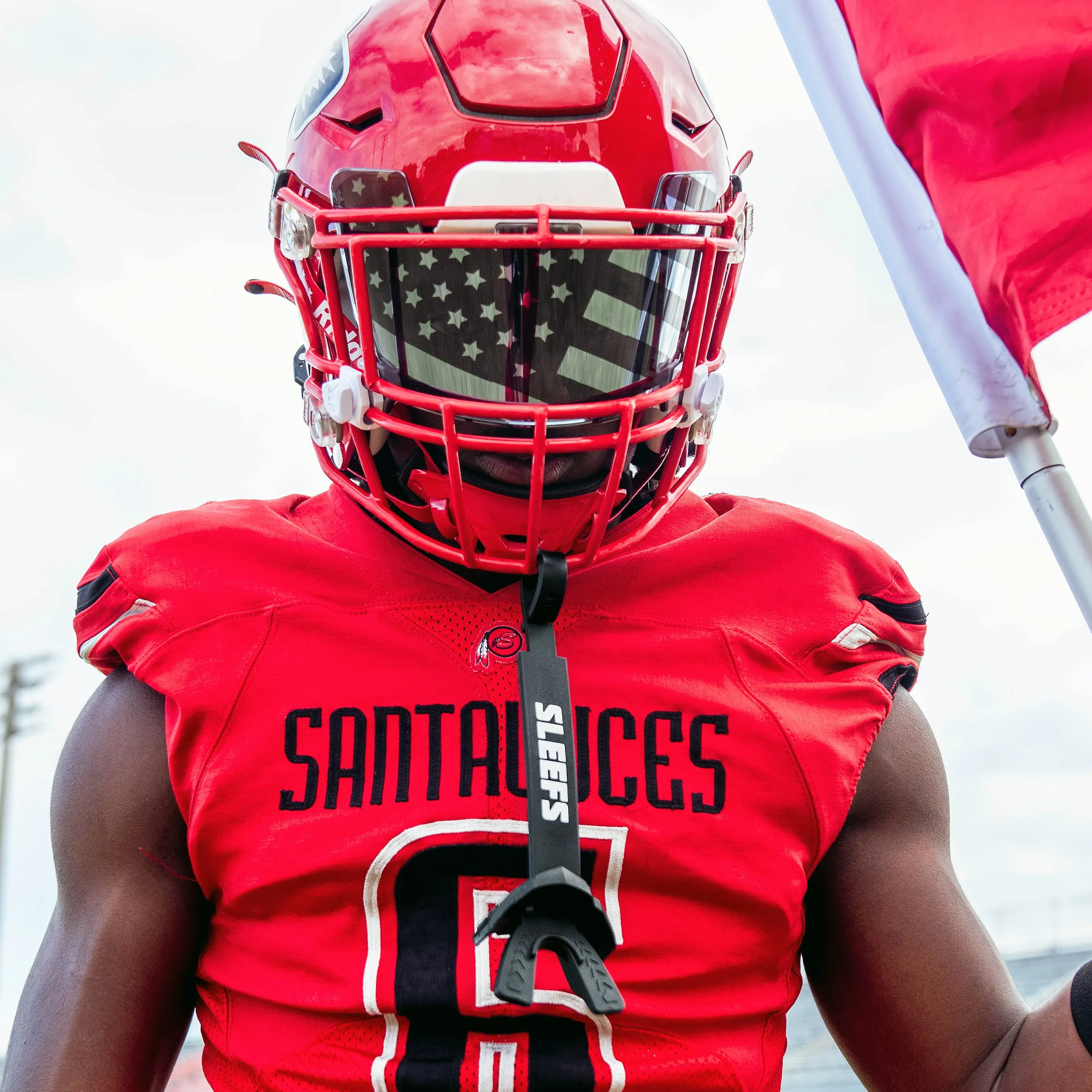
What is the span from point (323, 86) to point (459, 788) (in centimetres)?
94

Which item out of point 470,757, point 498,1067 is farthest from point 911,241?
point 498,1067

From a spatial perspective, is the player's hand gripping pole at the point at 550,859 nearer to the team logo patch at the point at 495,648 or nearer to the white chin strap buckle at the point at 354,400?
the team logo patch at the point at 495,648

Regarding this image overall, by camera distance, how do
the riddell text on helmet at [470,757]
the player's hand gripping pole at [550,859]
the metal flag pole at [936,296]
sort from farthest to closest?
the riddell text on helmet at [470,757]
the metal flag pole at [936,296]
the player's hand gripping pole at [550,859]

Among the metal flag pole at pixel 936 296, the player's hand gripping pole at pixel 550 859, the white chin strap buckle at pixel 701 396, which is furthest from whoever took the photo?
the white chin strap buckle at pixel 701 396

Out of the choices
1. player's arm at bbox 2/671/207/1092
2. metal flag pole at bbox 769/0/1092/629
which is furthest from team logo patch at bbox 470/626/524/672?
metal flag pole at bbox 769/0/1092/629

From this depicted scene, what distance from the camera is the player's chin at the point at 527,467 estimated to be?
4.94 feet

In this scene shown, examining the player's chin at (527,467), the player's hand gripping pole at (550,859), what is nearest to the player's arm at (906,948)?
the player's hand gripping pole at (550,859)

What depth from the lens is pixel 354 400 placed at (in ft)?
5.00

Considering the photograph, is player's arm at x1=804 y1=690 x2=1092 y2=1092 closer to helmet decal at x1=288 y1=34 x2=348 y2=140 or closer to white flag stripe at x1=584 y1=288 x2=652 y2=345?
white flag stripe at x1=584 y1=288 x2=652 y2=345

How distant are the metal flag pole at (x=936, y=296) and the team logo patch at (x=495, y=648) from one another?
0.57m

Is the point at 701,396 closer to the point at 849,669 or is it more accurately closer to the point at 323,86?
the point at 849,669

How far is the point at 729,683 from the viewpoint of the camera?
1.55 metres

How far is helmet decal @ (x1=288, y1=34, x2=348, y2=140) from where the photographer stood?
5.51 ft

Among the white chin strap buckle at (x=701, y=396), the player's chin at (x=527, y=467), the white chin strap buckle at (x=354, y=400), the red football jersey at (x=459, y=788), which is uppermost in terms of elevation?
the white chin strap buckle at (x=354, y=400)
